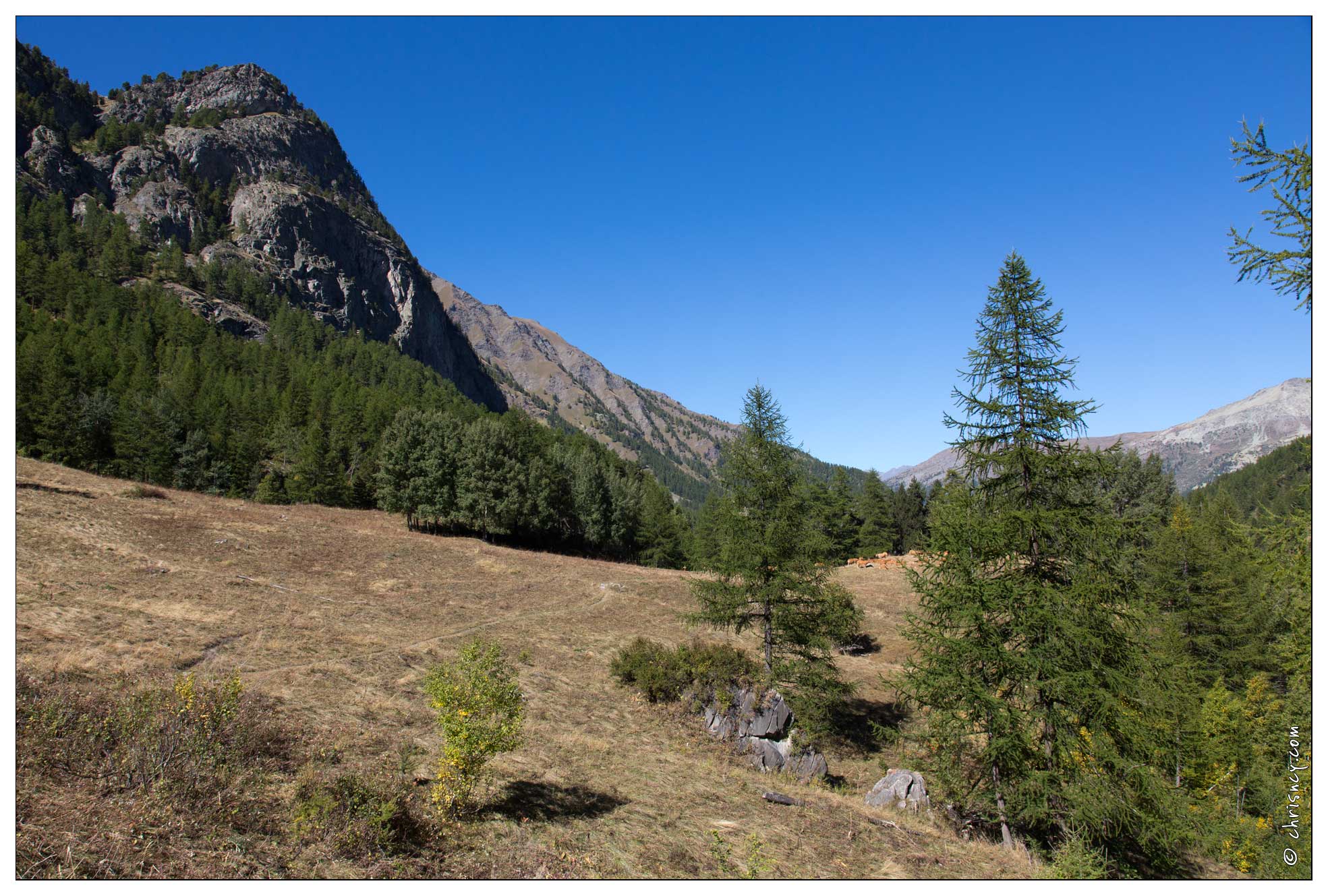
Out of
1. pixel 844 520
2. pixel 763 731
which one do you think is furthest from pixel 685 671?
pixel 844 520

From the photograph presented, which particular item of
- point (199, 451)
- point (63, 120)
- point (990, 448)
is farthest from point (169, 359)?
point (63, 120)

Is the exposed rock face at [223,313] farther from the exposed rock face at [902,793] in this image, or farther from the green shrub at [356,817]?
the exposed rock face at [902,793]

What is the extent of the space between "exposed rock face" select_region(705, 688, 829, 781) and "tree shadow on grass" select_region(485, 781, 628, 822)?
22.0ft

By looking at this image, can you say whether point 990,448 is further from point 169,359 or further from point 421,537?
point 169,359

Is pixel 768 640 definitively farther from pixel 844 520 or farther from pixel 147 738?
pixel 844 520

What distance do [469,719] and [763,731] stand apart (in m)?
11.9

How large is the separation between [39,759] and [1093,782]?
55.9ft

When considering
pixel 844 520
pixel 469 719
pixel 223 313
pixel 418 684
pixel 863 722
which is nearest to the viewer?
pixel 469 719

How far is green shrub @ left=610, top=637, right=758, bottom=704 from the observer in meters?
20.4

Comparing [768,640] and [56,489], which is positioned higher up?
[56,489]

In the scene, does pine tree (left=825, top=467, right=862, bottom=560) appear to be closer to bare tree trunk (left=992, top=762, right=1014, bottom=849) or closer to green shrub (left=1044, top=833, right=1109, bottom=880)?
bare tree trunk (left=992, top=762, right=1014, bottom=849)

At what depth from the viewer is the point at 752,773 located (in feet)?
56.2

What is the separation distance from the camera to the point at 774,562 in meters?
19.7

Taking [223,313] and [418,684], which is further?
[223,313]
